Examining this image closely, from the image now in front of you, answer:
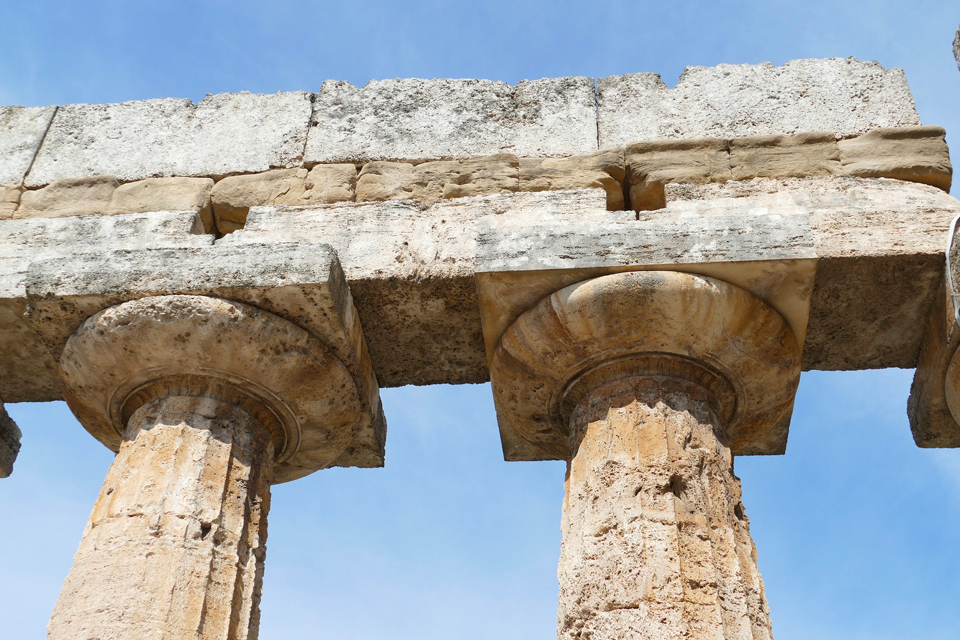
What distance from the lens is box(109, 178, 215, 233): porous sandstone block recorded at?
652cm

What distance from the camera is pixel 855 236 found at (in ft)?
18.0

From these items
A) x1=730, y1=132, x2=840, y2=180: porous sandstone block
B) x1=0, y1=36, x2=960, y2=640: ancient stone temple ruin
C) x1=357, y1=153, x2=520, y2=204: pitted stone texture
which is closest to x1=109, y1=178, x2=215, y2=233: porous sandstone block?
x1=0, y1=36, x2=960, y2=640: ancient stone temple ruin

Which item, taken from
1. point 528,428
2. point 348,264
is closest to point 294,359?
point 348,264

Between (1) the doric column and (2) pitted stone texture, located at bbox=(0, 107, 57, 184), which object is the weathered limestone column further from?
(2) pitted stone texture, located at bbox=(0, 107, 57, 184)

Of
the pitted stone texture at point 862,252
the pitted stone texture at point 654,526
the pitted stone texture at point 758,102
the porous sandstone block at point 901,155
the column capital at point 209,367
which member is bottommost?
the pitted stone texture at point 654,526

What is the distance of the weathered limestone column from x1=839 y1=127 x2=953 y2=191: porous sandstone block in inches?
49.3

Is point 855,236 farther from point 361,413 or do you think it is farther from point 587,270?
point 361,413

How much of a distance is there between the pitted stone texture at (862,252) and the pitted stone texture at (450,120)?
41.5 inches

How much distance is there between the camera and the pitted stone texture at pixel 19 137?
275 inches

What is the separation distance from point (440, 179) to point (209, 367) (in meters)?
1.83

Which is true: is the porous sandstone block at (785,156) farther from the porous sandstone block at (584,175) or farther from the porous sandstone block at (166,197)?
the porous sandstone block at (166,197)

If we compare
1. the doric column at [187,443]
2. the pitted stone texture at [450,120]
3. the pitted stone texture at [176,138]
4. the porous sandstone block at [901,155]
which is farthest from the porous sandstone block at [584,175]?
the doric column at [187,443]

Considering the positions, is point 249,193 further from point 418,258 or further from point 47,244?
point 418,258

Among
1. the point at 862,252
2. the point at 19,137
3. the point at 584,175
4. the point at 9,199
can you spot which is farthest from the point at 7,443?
the point at 862,252
